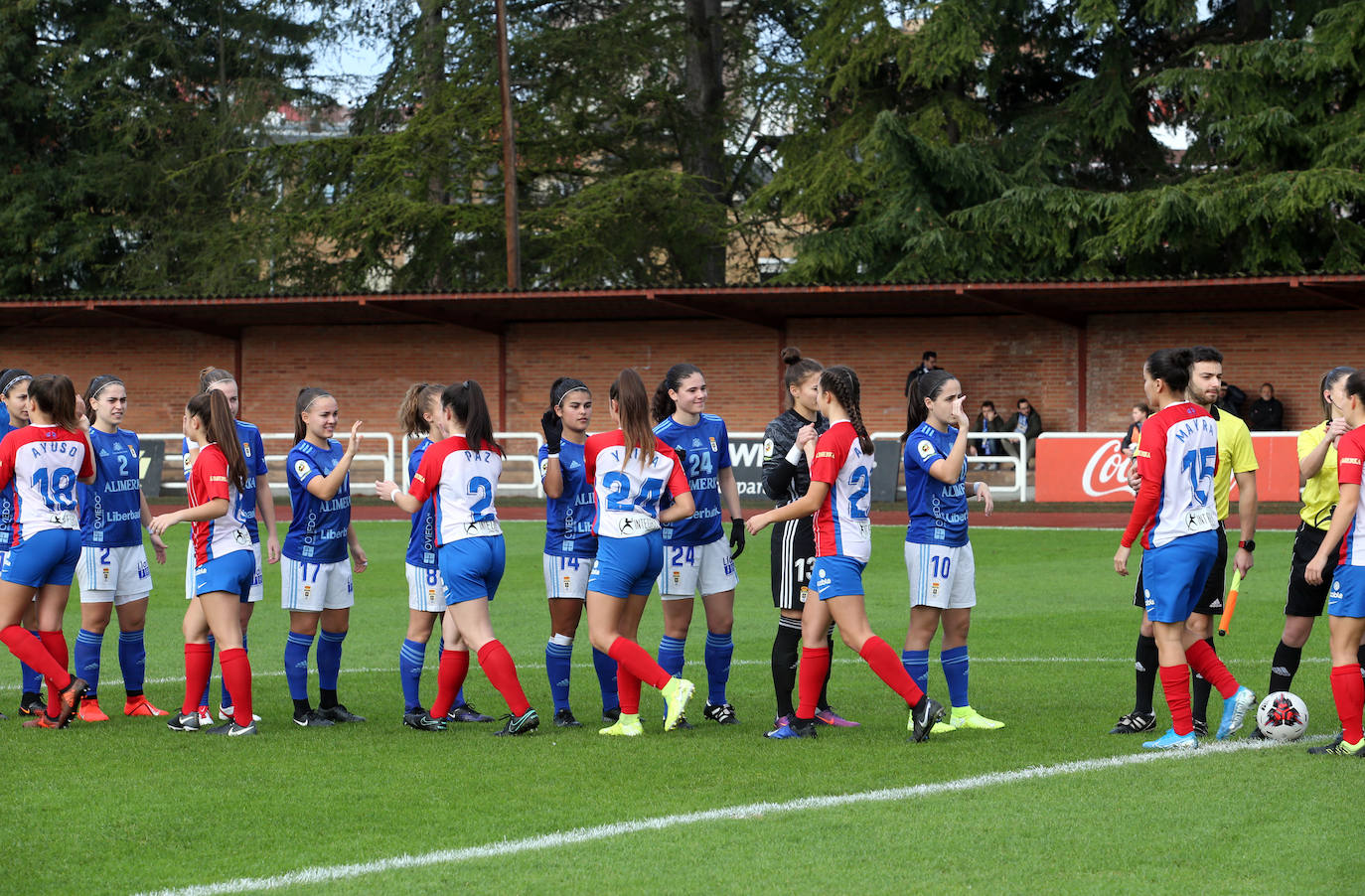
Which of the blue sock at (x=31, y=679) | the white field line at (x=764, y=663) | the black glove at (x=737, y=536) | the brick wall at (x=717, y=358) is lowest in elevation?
the white field line at (x=764, y=663)

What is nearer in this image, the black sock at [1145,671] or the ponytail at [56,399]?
the black sock at [1145,671]

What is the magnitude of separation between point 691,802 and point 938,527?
213cm

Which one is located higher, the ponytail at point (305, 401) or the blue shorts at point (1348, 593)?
the ponytail at point (305, 401)

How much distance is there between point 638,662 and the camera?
709 centimetres

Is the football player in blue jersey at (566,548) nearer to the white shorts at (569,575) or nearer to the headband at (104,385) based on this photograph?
the white shorts at (569,575)

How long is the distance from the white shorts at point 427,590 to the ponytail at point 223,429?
102 centimetres

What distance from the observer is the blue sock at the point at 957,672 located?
743cm

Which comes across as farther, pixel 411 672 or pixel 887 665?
pixel 411 672

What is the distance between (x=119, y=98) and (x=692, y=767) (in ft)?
127

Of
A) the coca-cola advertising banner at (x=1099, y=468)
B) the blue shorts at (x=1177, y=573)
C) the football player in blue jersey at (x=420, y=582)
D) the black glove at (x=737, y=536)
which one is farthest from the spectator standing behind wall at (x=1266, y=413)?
the football player in blue jersey at (x=420, y=582)

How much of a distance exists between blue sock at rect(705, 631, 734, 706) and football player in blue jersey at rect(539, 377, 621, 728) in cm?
52

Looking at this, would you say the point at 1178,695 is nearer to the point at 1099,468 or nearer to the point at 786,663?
the point at 786,663

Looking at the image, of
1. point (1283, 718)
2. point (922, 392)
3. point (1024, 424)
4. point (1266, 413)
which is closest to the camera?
point (1283, 718)

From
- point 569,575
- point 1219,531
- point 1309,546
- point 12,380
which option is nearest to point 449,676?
point 569,575
